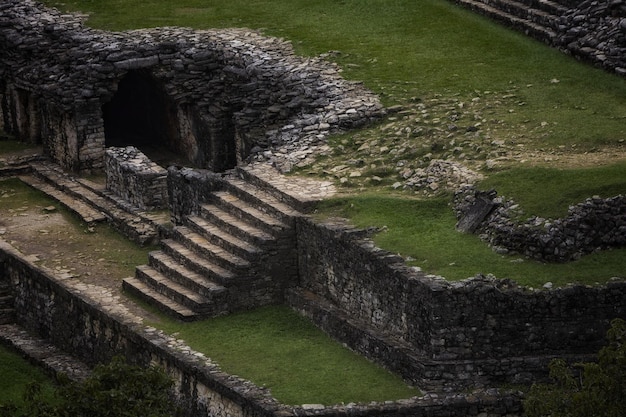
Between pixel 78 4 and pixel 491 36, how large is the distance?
806 cm

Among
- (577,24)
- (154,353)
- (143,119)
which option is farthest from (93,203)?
(577,24)

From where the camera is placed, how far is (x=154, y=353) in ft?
89.8

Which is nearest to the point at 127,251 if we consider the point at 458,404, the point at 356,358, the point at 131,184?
the point at 131,184

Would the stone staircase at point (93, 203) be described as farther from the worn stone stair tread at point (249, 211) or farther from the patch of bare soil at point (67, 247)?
the worn stone stair tread at point (249, 211)

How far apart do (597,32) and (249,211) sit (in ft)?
22.4

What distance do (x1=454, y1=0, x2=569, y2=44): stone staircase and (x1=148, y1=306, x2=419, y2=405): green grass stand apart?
761cm

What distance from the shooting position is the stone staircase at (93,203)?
31719mm

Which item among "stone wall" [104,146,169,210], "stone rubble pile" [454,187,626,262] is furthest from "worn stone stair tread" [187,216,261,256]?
"stone rubble pile" [454,187,626,262]

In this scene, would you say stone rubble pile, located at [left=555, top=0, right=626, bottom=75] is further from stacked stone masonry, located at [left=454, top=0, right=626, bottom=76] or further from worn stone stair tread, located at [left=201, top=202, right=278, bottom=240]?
worn stone stair tread, located at [left=201, top=202, right=278, bottom=240]

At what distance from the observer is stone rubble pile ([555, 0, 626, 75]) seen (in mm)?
31359

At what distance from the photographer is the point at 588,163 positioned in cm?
2766

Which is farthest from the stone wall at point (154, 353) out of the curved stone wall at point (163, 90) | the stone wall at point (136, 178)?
the curved stone wall at point (163, 90)

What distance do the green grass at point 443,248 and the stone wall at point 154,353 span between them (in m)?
1.57

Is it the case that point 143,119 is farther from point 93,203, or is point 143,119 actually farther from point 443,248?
point 443,248
